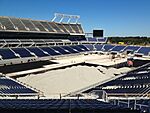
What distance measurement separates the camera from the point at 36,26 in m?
66.4

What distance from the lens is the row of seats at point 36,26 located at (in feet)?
196

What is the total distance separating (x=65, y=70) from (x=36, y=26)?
27.0 meters

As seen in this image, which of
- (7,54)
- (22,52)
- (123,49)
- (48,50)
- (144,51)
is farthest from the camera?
(123,49)

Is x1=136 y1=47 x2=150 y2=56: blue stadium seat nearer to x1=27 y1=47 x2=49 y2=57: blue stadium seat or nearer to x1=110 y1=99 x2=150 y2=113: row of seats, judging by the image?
x1=27 y1=47 x2=49 y2=57: blue stadium seat

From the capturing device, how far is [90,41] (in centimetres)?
7806

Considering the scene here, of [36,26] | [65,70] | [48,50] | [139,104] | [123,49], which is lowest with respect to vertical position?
[139,104]

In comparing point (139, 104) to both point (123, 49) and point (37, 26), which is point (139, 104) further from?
point (123, 49)

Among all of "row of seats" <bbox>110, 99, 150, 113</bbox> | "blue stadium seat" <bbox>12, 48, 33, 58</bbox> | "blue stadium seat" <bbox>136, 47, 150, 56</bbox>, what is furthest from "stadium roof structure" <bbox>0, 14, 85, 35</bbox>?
"row of seats" <bbox>110, 99, 150, 113</bbox>

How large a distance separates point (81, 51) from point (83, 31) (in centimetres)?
1741

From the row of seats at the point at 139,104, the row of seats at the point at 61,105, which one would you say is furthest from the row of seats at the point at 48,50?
the row of seats at the point at 139,104

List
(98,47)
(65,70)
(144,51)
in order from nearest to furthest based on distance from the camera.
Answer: (65,70) < (144,51) < (98,47)

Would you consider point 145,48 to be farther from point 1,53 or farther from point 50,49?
point 1,53

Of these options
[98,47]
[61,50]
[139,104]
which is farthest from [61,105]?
[98,47]

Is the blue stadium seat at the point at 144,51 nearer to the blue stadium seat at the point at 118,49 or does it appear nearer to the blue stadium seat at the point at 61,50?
the blue stadium seat at the point at 118,49
